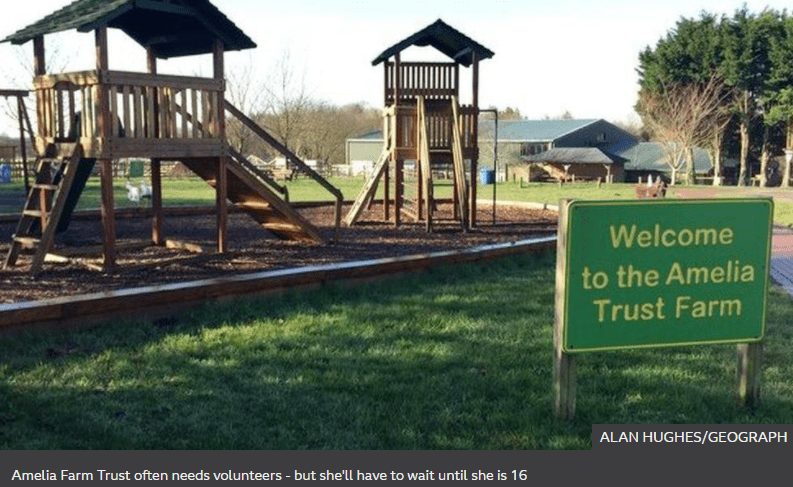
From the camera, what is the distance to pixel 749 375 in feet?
15.3

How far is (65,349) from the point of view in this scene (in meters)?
5.64

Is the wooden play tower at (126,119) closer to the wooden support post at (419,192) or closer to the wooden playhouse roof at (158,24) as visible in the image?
the wooden playhouse roof at (158,24)

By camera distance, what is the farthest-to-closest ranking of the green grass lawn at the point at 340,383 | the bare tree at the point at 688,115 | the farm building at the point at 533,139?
the farm building at the point at 533,139 < the bare tree at the point at 688,115 < the green grass lawn at the point at 340,383

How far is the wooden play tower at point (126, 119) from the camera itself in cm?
811

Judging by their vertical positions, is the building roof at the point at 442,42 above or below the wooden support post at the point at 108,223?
above

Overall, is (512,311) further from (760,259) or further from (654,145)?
(654,145)

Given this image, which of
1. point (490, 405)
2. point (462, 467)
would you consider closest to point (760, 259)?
point (490, 405)

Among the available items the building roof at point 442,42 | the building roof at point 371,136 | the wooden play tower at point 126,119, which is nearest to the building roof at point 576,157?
the building roof at point 371,136

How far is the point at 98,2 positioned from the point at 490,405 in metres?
7.29

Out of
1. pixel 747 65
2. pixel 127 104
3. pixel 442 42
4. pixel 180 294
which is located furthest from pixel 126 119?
pixel 747 65

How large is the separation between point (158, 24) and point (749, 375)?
8805mm

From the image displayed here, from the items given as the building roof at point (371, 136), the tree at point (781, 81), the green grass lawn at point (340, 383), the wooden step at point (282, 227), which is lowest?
the green grass lawn at point (340, 383)

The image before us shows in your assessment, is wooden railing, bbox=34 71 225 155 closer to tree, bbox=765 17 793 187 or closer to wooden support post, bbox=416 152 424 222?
wooden support post, bbox=416 152 424 222

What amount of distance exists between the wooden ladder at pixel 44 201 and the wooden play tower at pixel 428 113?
621cm
